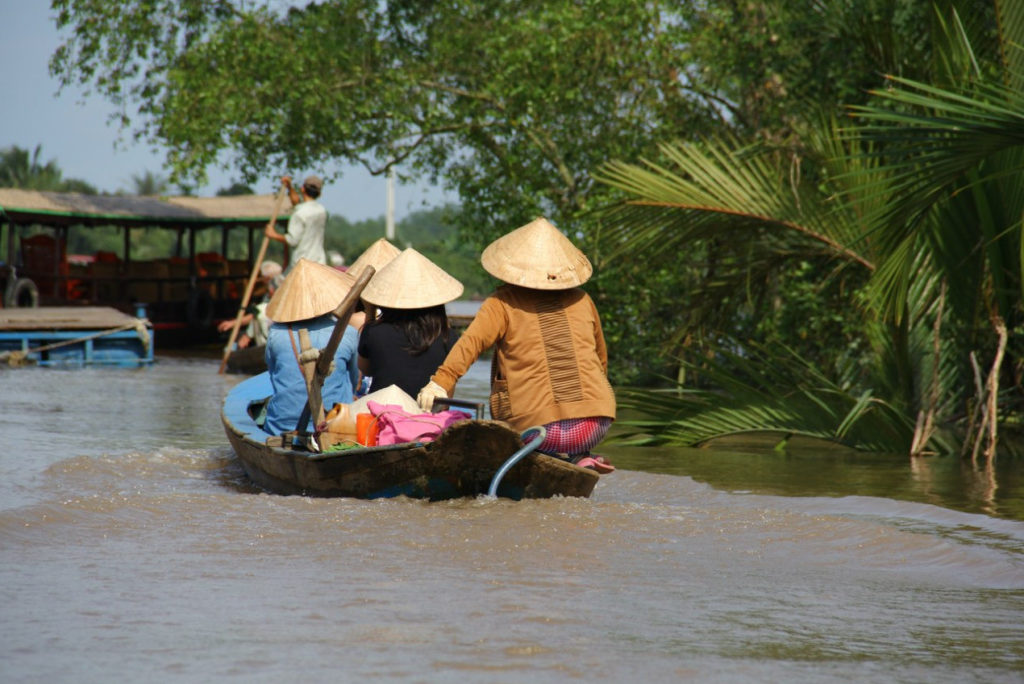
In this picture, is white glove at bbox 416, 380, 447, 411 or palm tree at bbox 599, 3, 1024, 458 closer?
white glove at bbox 416, 380, 447, 411

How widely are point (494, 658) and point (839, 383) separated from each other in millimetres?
7508

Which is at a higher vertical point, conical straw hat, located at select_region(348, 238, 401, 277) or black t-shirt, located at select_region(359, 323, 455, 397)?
conical straw hat, located at select_region(348, 238, 401, 277)

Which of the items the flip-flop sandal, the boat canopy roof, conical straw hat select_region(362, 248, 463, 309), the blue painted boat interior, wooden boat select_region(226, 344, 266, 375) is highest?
the boat canopy roof

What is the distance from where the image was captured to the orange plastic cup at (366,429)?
682 cm

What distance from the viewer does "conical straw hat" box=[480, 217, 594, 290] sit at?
644cm

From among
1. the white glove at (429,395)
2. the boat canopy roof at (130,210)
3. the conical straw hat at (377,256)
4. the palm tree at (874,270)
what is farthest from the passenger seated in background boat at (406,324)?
the boat canopy roof at (130,210)

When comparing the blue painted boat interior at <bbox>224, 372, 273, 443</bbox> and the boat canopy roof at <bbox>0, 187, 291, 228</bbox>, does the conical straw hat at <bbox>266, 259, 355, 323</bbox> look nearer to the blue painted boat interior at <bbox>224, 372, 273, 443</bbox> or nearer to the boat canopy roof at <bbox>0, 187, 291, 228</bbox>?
the blue painted boat interior at <bbox>224, 372, 273, 443</bbox>

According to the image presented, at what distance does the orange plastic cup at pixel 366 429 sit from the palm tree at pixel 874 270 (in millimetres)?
3013

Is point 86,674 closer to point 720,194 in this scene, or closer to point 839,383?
point 720,194

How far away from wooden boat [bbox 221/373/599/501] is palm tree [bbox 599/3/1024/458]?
9.65 ft

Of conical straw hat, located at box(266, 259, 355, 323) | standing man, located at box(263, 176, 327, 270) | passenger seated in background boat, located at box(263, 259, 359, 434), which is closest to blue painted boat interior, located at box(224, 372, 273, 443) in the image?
passenger seated in background boat, located at box(263, 259, 359, 434)

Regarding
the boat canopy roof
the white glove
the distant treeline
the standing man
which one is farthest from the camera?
the distant treeline

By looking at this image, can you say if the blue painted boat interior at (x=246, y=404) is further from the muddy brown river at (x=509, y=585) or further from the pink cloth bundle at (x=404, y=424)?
the pink cloth bundle at (x=404, y=424)

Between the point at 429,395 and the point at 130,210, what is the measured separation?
61.9ft
